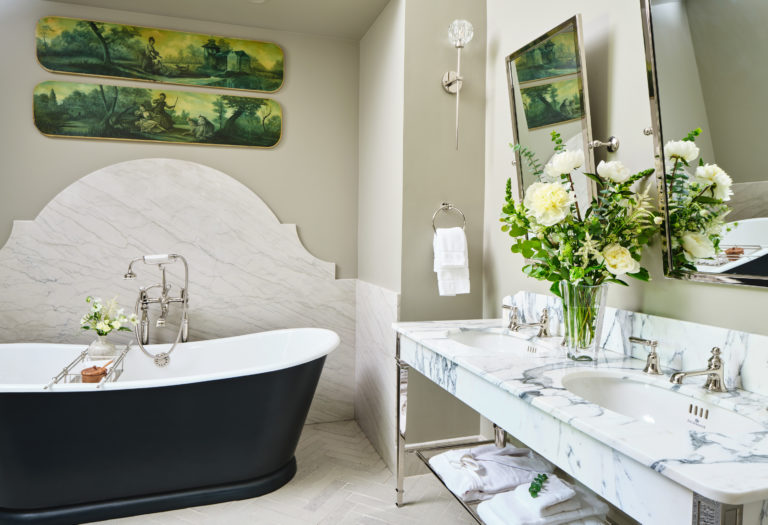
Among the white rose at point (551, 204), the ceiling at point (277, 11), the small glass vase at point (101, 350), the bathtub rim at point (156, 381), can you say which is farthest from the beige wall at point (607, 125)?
the small glass vase at point (101, 350)

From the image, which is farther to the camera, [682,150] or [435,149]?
[435,149]

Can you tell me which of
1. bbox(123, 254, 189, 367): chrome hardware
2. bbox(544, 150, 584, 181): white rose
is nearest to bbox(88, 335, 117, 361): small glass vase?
bbox(123, 254, 189, 367): chrome hardware

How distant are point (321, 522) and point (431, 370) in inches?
34.6

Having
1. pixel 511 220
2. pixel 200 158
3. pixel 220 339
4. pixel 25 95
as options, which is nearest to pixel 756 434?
pixel 511 220

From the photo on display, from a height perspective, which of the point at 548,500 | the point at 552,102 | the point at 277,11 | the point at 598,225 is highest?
the point at 277,11

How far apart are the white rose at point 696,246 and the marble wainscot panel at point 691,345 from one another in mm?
196

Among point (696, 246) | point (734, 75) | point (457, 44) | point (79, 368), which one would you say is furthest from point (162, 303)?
point (734, 75)

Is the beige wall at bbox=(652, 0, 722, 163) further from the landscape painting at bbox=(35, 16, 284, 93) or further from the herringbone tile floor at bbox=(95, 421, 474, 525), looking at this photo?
the landscape painting at bbox=(35, 16, 284, 93)

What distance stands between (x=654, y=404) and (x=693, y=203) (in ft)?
1.90

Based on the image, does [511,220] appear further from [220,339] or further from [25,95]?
[25,95]

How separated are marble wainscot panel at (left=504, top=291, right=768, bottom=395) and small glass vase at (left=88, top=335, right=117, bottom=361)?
92.1 inches

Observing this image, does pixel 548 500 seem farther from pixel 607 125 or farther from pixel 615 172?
pixel 607 125

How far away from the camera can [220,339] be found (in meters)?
2.86

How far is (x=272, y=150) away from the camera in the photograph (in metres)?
3.14
